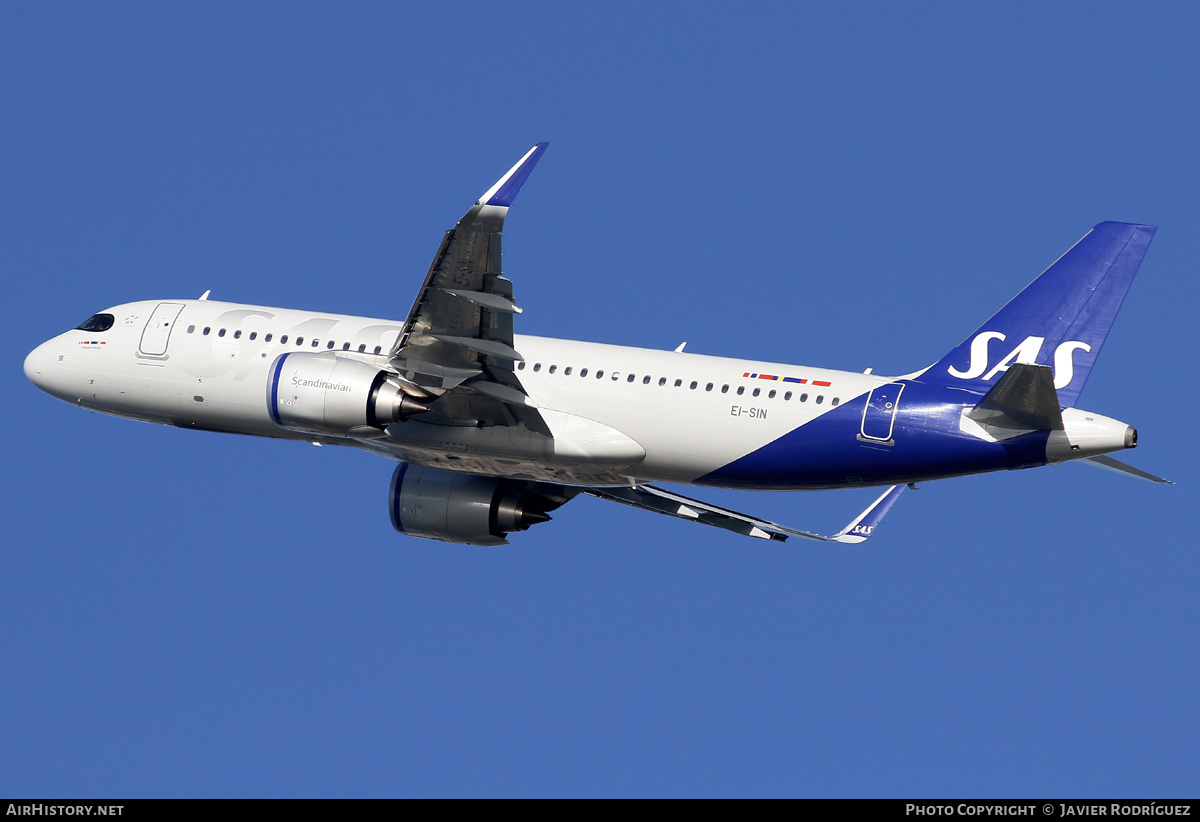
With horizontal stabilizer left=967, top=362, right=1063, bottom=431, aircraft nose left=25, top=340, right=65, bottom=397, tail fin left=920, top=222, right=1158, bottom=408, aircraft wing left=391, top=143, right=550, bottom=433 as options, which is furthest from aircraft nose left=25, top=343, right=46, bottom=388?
horizontal stabilizer left=967, top=362, right=1063, bottom=431

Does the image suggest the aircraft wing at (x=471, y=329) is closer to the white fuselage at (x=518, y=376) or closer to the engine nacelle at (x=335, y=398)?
the engine nacelle at (x=335, y=398)

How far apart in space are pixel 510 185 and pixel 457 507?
11.3 meters

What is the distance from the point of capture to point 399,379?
113ft

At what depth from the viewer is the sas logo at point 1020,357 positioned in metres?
32.9

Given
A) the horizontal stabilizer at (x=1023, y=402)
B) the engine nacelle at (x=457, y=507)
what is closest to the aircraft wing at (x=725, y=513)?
the engine nacelle at (x=457, y=507)

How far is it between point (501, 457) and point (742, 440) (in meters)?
5.53

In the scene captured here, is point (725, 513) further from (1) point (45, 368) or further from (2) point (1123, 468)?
(1) point (45, 368)

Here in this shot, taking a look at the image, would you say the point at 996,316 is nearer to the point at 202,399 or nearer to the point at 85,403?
the point at 202,399

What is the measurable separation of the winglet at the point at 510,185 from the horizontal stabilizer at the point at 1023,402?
10263 millimetres

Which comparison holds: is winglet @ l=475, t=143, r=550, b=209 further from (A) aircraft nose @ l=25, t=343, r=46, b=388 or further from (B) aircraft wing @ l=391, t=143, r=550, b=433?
(A) aircraft nose @ l=25, t=343, r=46, b=388

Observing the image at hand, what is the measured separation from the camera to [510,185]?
29797 mm

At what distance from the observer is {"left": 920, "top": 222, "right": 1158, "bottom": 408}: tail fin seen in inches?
1294
